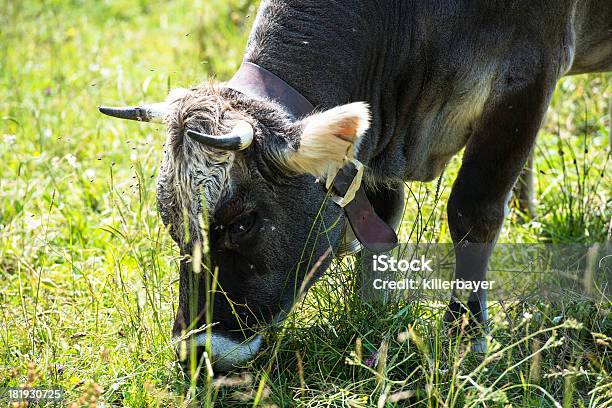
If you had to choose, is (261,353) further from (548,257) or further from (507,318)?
(548,257)

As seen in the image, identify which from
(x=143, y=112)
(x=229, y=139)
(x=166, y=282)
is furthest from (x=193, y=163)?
(x=166, y=282)

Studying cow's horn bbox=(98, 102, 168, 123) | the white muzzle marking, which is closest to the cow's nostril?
the white muzzle marking

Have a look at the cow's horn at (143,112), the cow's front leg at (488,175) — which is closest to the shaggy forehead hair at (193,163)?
the cow's horn at (143,112)

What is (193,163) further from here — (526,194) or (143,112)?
(526,194)

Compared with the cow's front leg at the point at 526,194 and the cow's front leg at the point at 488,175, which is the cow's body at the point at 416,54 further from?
the cow's front leg at the point at 526,194

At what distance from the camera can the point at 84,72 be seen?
7402mm

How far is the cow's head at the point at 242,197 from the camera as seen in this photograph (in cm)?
351

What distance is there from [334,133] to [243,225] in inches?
20.6

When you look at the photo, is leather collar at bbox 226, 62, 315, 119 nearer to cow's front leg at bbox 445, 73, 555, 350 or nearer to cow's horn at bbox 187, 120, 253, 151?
cow's horn at bbox 187, 120, 253, 151

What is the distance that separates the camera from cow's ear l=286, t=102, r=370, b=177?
11.2 ft

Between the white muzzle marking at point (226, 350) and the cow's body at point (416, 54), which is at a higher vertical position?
the cow's body at point (416, 54)

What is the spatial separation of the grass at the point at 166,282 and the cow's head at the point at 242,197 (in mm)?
199

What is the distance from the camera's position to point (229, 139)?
342cm

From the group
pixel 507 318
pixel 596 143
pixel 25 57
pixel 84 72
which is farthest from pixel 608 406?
pixel 25 57
